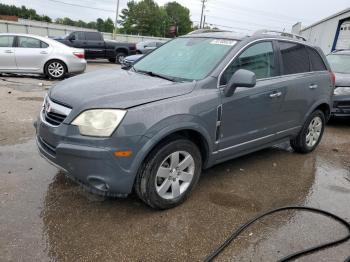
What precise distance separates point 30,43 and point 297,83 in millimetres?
9144

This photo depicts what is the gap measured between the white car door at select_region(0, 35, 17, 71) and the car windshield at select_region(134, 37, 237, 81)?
7.78m

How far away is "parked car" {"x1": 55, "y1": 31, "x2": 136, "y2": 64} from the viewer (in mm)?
19188

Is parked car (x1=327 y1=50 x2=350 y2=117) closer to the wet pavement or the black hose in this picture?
the wet pavement

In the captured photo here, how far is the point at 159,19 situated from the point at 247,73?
3627 inches

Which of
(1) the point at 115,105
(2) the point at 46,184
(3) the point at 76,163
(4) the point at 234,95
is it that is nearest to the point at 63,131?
(3) the point at 76,163

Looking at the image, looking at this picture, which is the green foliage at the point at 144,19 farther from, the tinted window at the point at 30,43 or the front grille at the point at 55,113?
the front grille at the point at 55,113

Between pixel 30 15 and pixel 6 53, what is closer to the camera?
pixel 6 53

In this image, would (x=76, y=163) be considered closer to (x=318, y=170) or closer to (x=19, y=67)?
(x=318, y=170)

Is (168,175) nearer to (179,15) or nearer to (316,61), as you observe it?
(316,61)

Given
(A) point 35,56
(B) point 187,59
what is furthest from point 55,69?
(B) point 187,59

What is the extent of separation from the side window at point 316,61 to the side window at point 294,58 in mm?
124

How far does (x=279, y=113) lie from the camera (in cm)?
443

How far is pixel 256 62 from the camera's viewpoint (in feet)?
13.5

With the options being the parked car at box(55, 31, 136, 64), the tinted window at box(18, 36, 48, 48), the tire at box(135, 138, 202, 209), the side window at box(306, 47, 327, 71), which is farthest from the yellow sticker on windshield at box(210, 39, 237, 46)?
the parked car at box(55, 31, 136, 64)
